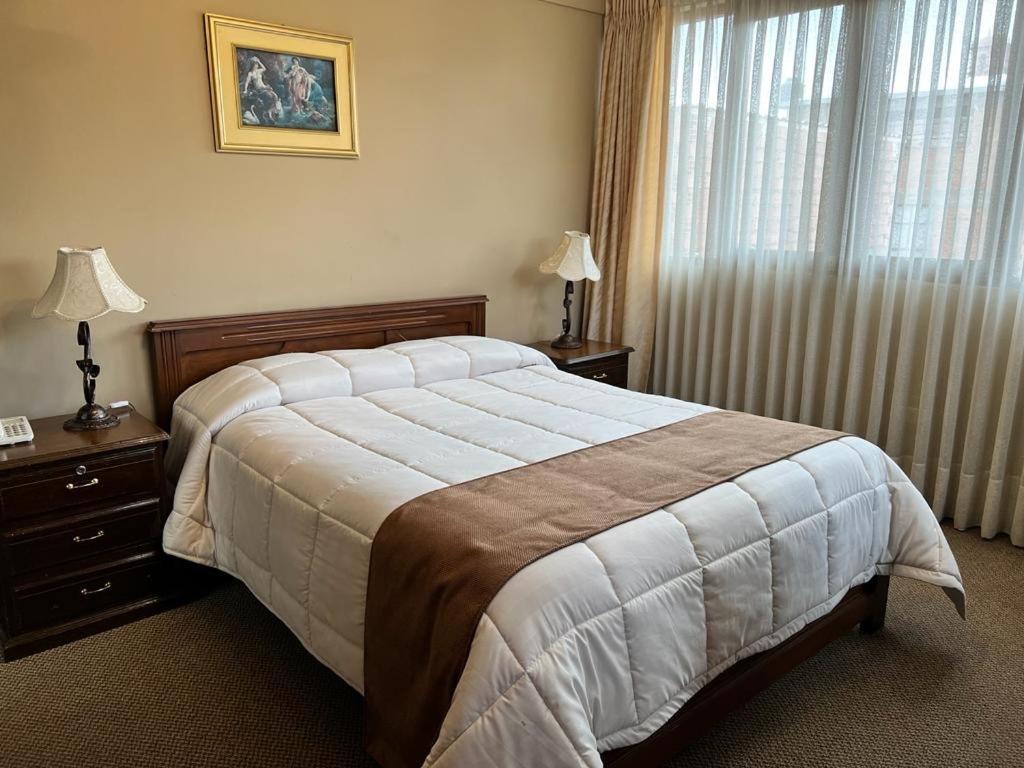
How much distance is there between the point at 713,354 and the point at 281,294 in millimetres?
2200

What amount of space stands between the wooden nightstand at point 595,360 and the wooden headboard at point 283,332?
17.6 inches

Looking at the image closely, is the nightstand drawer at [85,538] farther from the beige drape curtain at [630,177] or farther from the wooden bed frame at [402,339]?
the beige drape curtain at [630,177]

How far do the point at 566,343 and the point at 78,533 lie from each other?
2393 mm

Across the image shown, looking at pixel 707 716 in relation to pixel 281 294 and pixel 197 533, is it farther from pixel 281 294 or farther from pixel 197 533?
pixel 281 294

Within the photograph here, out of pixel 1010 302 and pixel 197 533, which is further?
pixel 1010 302

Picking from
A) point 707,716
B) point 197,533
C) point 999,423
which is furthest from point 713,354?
point 197,533

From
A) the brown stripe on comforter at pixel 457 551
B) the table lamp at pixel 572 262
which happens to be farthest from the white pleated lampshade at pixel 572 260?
the brown stripe on comforter at pixel 457 551

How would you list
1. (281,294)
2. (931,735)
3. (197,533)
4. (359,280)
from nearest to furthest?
1. (931,735)
2. (197,533)
3. (281,294)
4. (359,280)

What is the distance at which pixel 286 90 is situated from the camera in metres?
3.04

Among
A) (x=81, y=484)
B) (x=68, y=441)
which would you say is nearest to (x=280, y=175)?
(x=68, y=441)

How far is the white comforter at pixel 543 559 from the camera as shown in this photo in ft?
4.72

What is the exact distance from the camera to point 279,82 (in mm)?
3016

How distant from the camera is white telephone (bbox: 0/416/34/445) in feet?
7.57

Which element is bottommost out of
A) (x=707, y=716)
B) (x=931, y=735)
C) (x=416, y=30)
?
(x=931, y=735)
